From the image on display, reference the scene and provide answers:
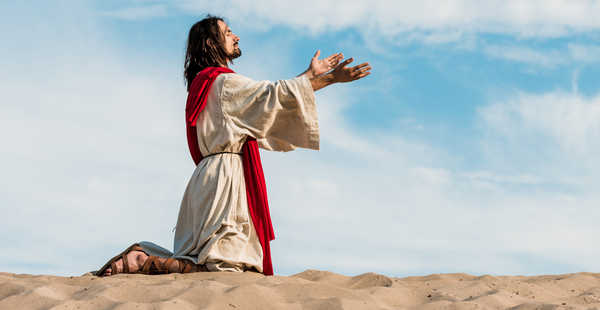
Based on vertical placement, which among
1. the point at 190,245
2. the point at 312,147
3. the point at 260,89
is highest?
the point at 260,89

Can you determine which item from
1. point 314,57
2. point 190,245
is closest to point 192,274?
point 190,245

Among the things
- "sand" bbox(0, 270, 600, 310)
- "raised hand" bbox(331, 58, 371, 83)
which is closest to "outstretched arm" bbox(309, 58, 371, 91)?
"raised hand" bbox(331, 58, 371, 83)

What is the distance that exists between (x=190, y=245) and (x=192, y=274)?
371 mm

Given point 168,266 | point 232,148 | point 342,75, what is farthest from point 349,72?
point 168,266

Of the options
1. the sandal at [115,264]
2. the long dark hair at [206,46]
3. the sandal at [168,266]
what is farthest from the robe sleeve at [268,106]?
the sandal at [115,264]

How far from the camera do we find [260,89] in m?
5.30

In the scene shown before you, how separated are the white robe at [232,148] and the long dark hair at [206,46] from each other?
0.33 m

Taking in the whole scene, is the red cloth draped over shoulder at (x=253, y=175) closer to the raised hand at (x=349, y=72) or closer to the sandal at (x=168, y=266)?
the sandal at (x=168, y=266)

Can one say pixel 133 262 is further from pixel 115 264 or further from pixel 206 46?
pixel 206 46

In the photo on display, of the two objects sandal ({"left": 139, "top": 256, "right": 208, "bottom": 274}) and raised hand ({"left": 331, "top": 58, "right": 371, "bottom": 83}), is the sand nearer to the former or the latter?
sandal ({"left": 139, "top": 256, "right": 208, "bottom": 274})

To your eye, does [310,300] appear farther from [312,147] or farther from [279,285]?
[312,147]

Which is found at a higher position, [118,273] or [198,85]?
[198,85]

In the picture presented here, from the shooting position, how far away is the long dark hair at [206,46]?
18.6 ft

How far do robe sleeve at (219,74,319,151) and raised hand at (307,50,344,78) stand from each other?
134mm
